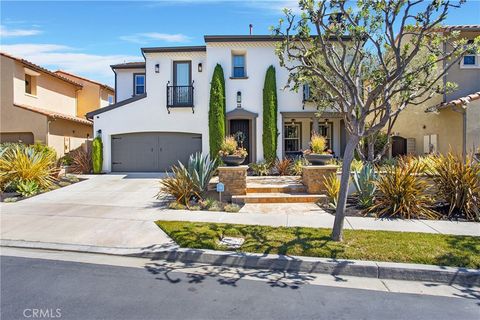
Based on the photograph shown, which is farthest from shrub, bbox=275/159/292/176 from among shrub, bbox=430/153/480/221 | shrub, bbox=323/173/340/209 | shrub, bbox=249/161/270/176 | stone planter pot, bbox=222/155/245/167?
shrub, bbox=430/153/480/221

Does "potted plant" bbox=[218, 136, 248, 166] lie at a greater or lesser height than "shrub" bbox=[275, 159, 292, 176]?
greater

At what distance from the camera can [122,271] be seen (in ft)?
16.7

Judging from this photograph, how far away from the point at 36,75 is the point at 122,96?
522 cm

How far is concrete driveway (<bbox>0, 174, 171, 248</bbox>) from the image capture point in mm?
6543

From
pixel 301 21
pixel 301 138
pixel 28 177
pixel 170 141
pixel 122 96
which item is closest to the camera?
pixel 301 21

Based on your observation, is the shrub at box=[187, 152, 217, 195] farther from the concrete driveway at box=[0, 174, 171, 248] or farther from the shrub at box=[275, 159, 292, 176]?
the shrub at box=[275, 159, 292, 176]

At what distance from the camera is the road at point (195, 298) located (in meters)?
3.82

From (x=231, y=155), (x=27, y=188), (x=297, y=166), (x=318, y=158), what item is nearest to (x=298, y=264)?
(x=231, y=155)

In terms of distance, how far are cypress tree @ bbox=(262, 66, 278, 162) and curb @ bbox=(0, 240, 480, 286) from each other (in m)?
10.7

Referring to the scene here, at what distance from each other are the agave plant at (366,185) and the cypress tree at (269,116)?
273 inches

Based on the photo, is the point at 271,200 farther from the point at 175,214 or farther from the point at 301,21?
the point at 301,21

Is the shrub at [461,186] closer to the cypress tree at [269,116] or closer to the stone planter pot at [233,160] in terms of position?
the stone planter pot at [233,160]

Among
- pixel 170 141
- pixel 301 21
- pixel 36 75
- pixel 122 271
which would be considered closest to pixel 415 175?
pixel 301 21

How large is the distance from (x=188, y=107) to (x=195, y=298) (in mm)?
13551
